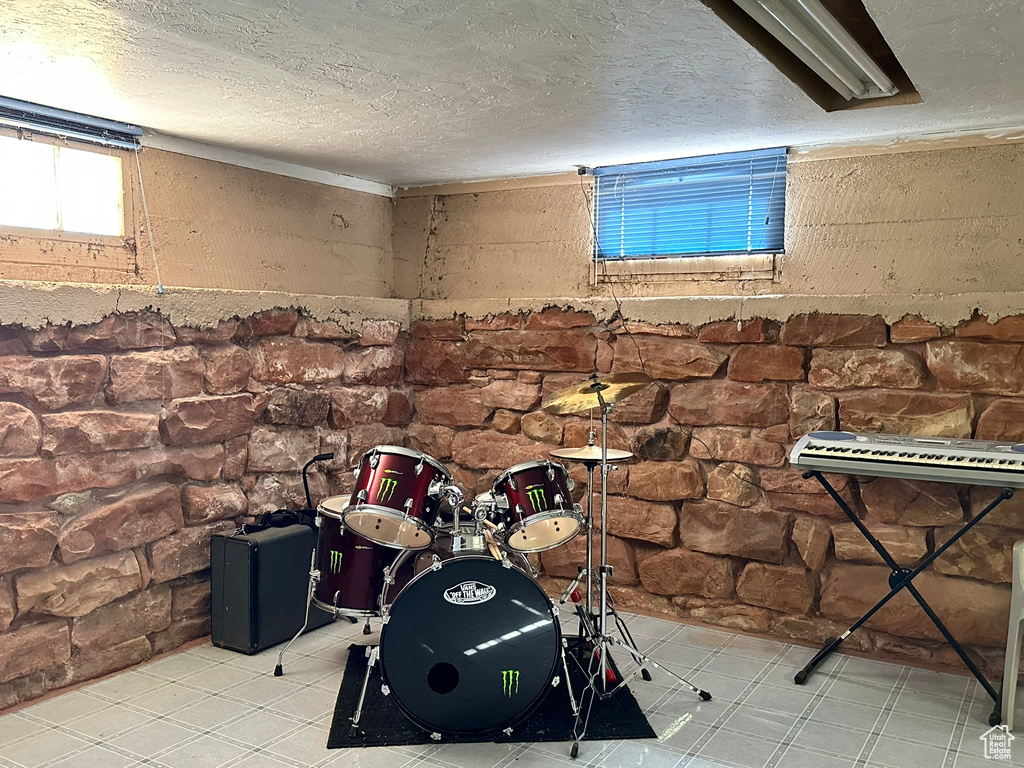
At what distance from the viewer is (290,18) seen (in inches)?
81.0

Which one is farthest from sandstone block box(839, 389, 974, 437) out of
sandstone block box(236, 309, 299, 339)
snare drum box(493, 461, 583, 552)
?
sandstone block box(236, 309, 299, 339)

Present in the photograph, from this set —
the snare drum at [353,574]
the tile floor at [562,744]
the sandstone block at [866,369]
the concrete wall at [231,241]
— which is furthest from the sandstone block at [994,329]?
the concrete wall at [231,241]

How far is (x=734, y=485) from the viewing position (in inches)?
145

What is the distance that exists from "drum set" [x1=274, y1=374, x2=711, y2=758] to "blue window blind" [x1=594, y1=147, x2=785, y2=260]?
1.23 meters

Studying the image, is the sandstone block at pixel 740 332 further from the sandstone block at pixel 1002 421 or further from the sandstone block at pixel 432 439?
the sandstone block at pixel 432 439

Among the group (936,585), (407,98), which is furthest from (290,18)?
(936,585)

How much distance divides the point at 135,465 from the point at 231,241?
114 cm

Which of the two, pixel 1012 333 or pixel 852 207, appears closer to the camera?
pixel 1012 333

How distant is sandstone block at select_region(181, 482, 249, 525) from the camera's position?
3.44 meters

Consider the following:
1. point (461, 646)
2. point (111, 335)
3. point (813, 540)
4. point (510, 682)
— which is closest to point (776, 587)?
point (813, 540)

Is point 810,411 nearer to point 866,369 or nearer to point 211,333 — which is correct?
point 866,369

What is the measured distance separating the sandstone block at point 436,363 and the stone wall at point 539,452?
2 cm

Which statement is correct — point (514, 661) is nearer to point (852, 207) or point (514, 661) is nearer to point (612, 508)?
point (612, 508)

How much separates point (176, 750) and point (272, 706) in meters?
0.39
